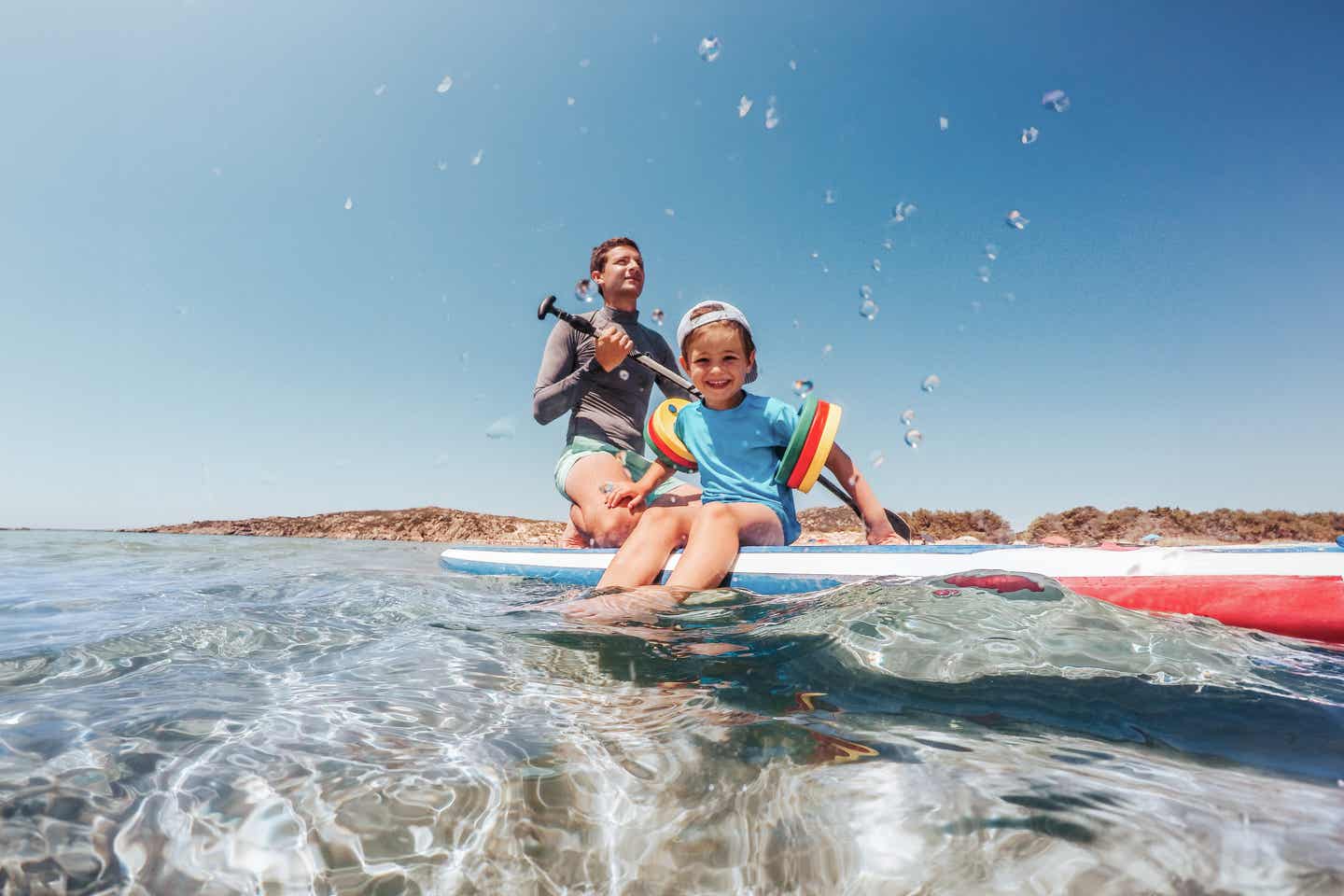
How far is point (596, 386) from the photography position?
17.7 feet

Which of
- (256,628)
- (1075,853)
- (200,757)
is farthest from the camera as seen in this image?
(256,628)

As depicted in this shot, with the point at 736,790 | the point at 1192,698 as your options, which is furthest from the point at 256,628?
the point at 1192,698

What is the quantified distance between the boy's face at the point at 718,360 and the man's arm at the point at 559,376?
1.34 meters

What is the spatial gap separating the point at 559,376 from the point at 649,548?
7.37 feet

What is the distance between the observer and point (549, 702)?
1.65 m

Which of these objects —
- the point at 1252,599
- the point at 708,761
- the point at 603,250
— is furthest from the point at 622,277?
the point at 708,761

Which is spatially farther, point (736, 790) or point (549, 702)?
point (549, 702)

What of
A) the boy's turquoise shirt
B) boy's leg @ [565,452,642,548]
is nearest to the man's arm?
boy's leg @ [565,452,642,548]

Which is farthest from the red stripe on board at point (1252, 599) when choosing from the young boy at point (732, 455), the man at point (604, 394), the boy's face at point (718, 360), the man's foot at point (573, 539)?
the man's foot at point (573, 539)

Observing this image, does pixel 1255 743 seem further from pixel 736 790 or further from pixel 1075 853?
pixel 736 790

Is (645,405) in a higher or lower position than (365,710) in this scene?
higher

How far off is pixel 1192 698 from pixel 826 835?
116 centimetres

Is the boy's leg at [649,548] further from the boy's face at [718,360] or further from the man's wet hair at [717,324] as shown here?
the man's wet hair at [717,324]

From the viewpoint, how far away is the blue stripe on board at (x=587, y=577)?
3275 mm
